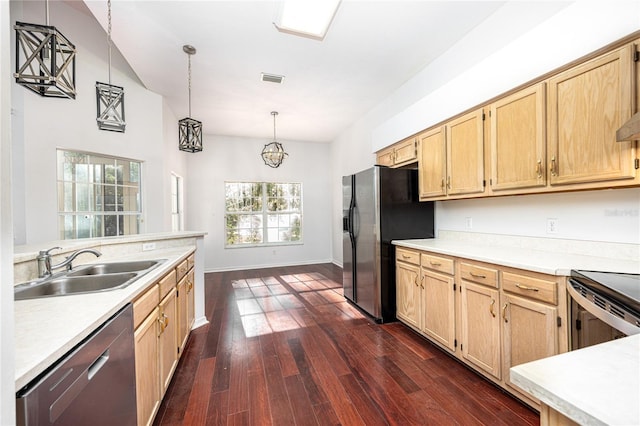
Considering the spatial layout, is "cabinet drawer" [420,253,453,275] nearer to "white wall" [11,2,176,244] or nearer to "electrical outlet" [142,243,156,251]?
"electrical outlet" [142,243,156,251]

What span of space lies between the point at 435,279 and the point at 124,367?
2.34 meters

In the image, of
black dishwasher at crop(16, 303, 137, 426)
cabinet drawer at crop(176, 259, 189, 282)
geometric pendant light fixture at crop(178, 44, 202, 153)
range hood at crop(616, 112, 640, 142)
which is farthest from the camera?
geometric pendant light fixture at crop(178, 44, 202, 153)

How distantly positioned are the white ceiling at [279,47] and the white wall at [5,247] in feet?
7.36

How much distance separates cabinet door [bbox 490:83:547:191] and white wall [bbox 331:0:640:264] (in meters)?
0.15

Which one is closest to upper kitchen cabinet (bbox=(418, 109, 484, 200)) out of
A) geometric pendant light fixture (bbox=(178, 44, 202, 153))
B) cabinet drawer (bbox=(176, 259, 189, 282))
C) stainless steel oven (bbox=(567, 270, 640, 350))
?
stainless steel oven (bbox=(567, 270, 640, 350))

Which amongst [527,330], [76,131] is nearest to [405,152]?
[527,330]

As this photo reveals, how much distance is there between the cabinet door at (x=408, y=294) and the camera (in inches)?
109

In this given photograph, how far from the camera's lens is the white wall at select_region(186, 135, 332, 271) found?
6.02m

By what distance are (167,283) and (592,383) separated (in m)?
2.15

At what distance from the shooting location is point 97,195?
144 inches

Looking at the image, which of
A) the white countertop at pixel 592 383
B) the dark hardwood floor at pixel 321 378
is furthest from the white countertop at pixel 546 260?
the white countertop at pixel 592 383

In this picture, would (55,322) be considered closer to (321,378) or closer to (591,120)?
(321,378)

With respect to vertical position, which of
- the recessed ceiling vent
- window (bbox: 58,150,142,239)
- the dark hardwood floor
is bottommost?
the dark hardwood floor

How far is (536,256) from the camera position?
195cm
